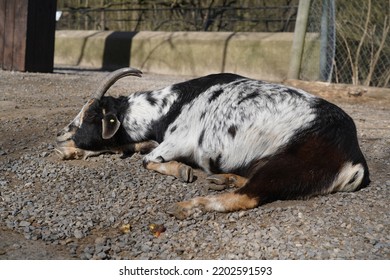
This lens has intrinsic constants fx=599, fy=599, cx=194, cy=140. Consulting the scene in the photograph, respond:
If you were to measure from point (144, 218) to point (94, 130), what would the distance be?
62.4 inches

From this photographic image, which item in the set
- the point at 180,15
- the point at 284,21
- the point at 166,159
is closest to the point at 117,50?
the point at 180,15

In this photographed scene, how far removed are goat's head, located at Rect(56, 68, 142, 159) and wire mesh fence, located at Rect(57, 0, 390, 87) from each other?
4553 mm

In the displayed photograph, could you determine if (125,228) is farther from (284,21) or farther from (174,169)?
(284,21)

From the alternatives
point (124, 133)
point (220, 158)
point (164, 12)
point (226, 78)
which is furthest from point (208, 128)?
point (164, 12)

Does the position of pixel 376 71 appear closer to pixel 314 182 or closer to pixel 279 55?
pixel 279 55

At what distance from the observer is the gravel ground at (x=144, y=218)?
3402 mm

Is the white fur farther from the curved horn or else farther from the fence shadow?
the fence shadow

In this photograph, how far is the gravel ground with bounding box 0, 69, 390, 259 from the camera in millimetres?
3402

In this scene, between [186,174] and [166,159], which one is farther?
[166,159]

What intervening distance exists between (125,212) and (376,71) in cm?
653

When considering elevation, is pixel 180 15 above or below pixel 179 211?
above

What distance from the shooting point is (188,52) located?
12055mm

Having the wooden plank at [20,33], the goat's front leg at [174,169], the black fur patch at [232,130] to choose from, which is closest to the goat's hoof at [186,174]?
the goat's front leg at [174,169]

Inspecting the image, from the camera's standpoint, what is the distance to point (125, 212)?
13.1 ft
